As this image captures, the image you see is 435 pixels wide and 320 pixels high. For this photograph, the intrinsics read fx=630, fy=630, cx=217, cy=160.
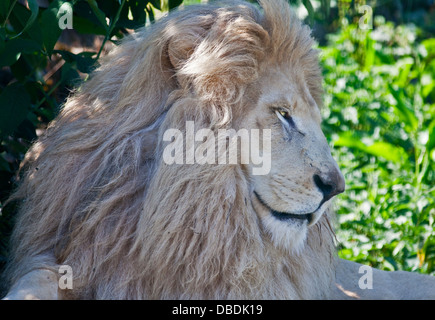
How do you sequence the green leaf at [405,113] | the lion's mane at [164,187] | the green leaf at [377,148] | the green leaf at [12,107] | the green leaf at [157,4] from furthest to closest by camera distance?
the green leaf at [405,113]
the green leaf at [377,148]
the green leaf at [157,4]
the green leaf at [12,107]
the lion's mane at [164,187]

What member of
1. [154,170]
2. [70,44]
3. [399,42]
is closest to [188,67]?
→ [154,170]

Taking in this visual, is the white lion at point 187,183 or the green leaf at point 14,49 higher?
the green leaf at point 14,49

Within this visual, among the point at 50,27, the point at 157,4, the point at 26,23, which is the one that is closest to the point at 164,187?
the point at 50,27

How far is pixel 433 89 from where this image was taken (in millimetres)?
6062

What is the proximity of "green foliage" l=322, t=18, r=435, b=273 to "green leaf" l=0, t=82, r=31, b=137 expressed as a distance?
2.10m

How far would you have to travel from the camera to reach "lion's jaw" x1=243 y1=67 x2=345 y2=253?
2248 millimetres

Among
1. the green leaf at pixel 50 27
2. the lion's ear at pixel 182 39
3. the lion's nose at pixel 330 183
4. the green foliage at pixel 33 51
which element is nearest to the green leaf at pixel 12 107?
the green foliage at pixel 33 51

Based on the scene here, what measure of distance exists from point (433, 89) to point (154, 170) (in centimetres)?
449

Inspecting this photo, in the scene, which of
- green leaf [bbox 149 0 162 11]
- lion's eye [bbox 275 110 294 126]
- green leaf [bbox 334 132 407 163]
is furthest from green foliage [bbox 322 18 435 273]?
green leaf [bbox 149 0 162 11]

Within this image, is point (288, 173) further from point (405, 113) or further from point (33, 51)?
point (405, 113)

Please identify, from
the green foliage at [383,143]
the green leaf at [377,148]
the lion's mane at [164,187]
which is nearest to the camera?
the lion's mane at [164,187]

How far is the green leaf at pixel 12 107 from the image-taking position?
103 inches

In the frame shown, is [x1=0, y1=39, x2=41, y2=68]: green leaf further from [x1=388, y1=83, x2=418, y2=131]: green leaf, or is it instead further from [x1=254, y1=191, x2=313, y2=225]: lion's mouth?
[x1=388, y1=83, x2=418, y2=131]: green leaf

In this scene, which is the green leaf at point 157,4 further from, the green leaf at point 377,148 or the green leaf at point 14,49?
the green leaf at point 377,148
